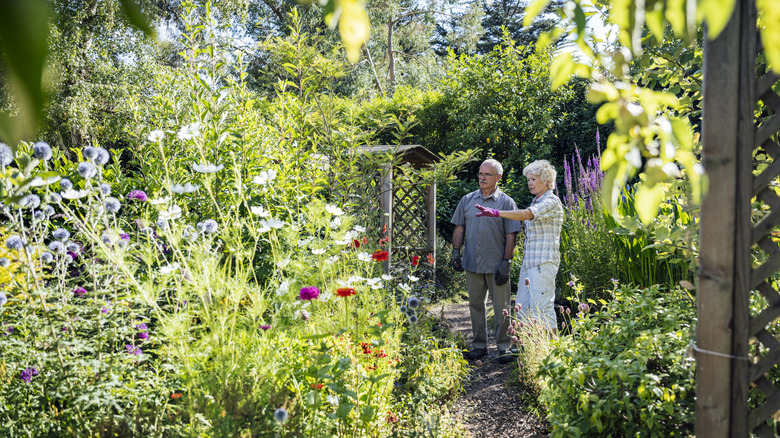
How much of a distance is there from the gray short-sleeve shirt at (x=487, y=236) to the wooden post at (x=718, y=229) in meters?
3.18

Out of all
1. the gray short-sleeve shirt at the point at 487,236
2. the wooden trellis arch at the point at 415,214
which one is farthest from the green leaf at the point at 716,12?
the wooden trellis arch at the point at 415,214

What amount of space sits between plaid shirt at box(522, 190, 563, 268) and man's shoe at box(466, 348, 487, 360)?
938mm

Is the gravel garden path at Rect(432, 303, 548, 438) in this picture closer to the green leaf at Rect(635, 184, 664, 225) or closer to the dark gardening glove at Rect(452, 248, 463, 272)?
the dark gardening glove at Rect(452, 248, 463, 272)

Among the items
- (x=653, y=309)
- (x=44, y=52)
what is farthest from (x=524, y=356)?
(x=44, y=52)

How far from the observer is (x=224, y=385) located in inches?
70.2

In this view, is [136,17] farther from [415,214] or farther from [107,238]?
[415,214]

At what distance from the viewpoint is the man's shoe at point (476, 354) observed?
4.50 metres

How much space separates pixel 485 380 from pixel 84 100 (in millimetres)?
9624

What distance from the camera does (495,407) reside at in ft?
11.3

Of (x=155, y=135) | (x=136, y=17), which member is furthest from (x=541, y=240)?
(x=136, y=17)

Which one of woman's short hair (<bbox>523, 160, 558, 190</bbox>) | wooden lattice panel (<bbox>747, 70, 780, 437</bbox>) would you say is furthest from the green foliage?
woman's short hair (<bbox>523, 160, 558, 190</bbox>)

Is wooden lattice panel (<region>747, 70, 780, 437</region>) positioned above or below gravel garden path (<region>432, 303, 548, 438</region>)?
above

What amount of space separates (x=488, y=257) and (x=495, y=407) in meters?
1.47

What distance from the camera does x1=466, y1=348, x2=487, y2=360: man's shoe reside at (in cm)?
450
